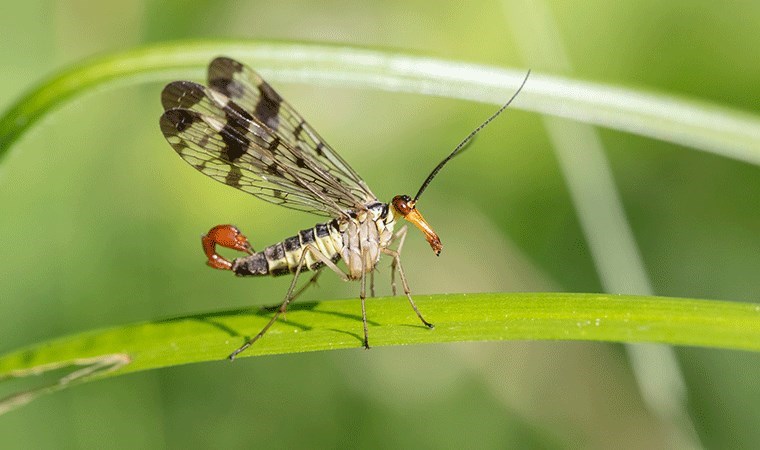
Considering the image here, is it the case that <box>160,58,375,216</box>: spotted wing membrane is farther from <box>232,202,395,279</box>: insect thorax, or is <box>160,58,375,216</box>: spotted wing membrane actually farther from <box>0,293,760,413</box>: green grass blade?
<box>0,293,760,413</box>: green grass blade

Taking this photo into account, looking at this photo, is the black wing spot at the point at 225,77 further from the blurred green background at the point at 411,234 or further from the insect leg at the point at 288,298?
the blurred green background at the point at 411,234

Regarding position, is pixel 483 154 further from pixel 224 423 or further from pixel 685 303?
pixel 685 303

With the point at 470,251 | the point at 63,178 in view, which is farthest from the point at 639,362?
the point at 63,178

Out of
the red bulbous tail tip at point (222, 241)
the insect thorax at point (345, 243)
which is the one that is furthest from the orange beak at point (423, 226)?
the red bulbous tail tip at point (222, 241)

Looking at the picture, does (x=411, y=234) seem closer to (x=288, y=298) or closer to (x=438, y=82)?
(x=288, y=298)

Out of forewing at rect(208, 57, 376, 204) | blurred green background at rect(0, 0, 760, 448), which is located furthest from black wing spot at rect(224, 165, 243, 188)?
blurred green background at rect(0, 0, 760, 448)

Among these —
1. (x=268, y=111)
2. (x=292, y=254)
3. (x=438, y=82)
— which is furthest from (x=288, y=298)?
(x=268, y=111)

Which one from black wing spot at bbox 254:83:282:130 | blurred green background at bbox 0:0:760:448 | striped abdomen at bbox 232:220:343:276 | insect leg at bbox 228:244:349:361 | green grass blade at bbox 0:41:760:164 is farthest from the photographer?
blurred green background at bbox 0:0:760:448
